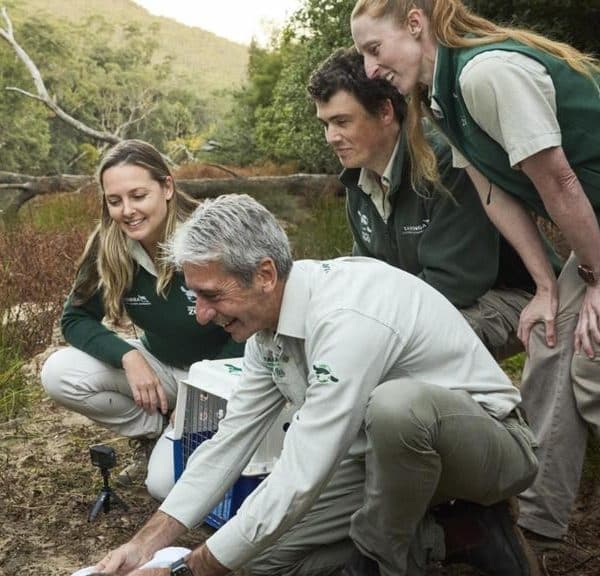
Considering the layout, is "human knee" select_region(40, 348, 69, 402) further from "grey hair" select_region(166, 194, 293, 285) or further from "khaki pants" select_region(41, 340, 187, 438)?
"grey hair" select_region(166, 194, 293, 285)

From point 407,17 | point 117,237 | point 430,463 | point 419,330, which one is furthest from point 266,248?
point 117,237

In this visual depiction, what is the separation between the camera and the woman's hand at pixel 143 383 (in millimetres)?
3660

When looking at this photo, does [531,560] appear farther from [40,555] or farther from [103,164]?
[103,164]

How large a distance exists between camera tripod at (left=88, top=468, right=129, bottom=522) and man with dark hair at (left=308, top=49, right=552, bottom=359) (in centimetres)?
129

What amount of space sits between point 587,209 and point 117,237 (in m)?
1.71

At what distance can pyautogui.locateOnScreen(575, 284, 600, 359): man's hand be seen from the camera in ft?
9.27

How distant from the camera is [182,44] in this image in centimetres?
7706

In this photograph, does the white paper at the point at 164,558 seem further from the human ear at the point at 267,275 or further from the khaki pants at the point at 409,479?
the human ear at the point at 267,275

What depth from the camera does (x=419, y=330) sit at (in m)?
2.51

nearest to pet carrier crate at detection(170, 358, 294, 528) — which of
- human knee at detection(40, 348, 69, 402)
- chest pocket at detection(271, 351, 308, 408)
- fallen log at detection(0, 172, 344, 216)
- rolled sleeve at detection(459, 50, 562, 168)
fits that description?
chest pocket at detection(271, 351, 308, 408)

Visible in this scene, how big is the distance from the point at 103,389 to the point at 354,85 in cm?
147

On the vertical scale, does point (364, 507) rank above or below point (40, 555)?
above

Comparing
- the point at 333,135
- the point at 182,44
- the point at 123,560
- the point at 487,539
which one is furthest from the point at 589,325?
the point at 182,44

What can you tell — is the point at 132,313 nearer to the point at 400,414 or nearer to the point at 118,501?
the point at 118,501
